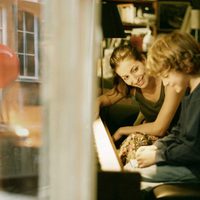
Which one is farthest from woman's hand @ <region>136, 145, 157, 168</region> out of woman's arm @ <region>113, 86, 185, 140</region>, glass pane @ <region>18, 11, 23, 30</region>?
glass pane @ <region>18, 11, 23, 30</region>

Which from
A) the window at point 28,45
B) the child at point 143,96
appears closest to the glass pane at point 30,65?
the window at point 28,45

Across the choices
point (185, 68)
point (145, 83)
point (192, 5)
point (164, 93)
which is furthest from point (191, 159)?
point (192, 5)

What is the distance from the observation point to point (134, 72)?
7.63 ft

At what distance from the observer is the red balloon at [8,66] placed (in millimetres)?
1079

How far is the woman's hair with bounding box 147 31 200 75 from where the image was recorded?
70.1 inches

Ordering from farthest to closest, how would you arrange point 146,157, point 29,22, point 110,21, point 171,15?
point 171,15
point 110,21
point 146,157
point 29,22

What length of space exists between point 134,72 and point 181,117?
0.60 m

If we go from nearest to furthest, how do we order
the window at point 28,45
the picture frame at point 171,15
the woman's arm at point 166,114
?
1. the window at point 28,45
2. the woman's arm at point 166,114
3. the picture frame at point 171,15

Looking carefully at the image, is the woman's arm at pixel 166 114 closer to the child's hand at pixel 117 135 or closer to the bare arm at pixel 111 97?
the child's hand at pixel 117 135

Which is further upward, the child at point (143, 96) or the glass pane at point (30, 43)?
the glass pane at point (30, 43)

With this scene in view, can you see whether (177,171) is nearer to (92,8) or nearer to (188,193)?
(188,193)

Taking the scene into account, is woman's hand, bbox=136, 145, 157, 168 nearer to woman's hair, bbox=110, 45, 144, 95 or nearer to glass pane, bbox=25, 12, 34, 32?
woman's hair, bbox=110, 45, 144, 95

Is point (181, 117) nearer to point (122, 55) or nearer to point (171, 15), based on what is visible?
point (122, 55)

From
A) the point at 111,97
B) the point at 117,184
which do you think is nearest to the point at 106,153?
the point at 117,184
